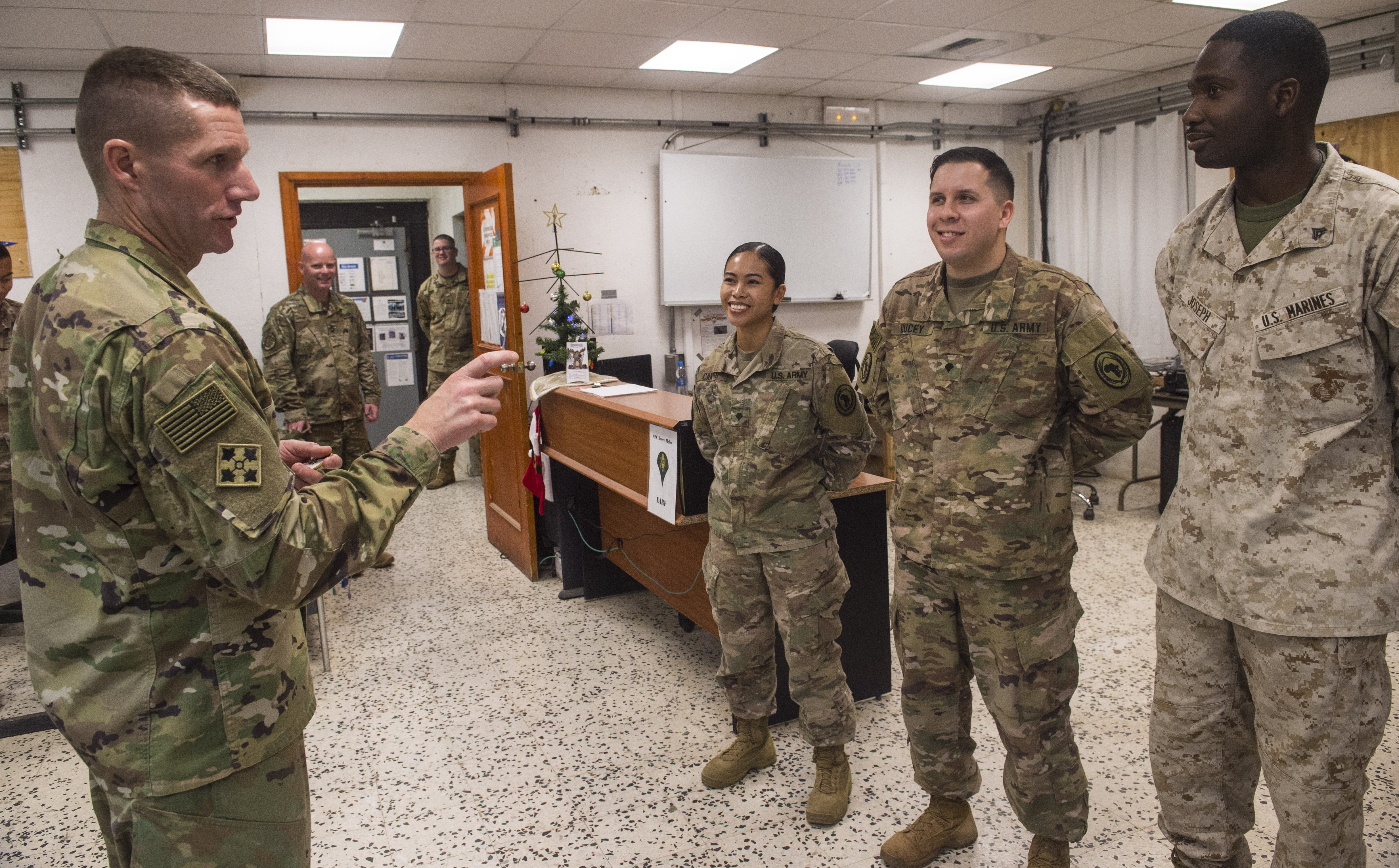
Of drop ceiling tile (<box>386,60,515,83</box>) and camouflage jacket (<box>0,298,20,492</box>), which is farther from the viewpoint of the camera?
drop ceiling tile (<box>386,60,515,83</box>)

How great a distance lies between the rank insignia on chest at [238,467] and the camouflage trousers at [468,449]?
15.9 ft

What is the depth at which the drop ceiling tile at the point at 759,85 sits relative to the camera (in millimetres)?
5215

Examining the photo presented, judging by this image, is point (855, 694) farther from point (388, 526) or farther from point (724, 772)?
point (388, 526)

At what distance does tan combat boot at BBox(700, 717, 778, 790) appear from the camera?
244cm

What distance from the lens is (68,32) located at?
3.69 m

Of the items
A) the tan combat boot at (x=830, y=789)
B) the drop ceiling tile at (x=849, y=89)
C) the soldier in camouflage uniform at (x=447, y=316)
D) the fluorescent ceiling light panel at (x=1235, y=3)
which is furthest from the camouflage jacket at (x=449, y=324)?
the fluorescent ceiling light panel at (x=1235, y=3)

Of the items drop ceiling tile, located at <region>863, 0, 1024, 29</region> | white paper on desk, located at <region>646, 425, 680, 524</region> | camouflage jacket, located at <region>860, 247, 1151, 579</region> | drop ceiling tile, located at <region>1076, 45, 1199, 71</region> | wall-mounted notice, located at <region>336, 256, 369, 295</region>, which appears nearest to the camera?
camouflage jacket, located at <region>860, 247, 1151, 579</region>

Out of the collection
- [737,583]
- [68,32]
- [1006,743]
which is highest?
[68,32]

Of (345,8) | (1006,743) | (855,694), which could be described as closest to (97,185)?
(1006,743)

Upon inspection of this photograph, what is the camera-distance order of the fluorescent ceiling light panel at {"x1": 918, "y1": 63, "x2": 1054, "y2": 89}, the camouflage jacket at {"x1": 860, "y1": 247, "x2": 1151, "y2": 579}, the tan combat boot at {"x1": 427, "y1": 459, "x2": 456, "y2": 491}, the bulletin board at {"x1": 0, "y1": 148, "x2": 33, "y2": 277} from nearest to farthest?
the camouflage jacket at {"x1": 860, "y1": 247, "x2": 1151, "y2": 579} < the bulletin board at {"x1": 0, "y1": 148, "x2": 33, "y2": 277} < the fluorescent ceiling light panel at {"x1": 918, "y1": 63, "x2": 1054, "y2": 89} < the tan combat boot at {"x1": 427, "y1": 459, "x2": 456, "y2": 491}

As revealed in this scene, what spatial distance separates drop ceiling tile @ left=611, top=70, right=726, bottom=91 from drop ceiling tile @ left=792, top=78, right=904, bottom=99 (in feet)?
2.39

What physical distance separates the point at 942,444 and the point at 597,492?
8.26 feet

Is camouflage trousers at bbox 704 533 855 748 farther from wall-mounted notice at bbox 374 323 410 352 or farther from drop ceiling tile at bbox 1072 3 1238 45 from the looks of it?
wall-mounted notice at bbox 374 323 410 352

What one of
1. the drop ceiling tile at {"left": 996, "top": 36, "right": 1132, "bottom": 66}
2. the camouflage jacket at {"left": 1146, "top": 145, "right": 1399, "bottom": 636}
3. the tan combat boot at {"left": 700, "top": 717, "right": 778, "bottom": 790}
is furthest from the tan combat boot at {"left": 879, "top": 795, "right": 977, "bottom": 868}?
the drop ceiling tile at {"left": 996, "top": 36, "right": 1132, "bottom": 66}
